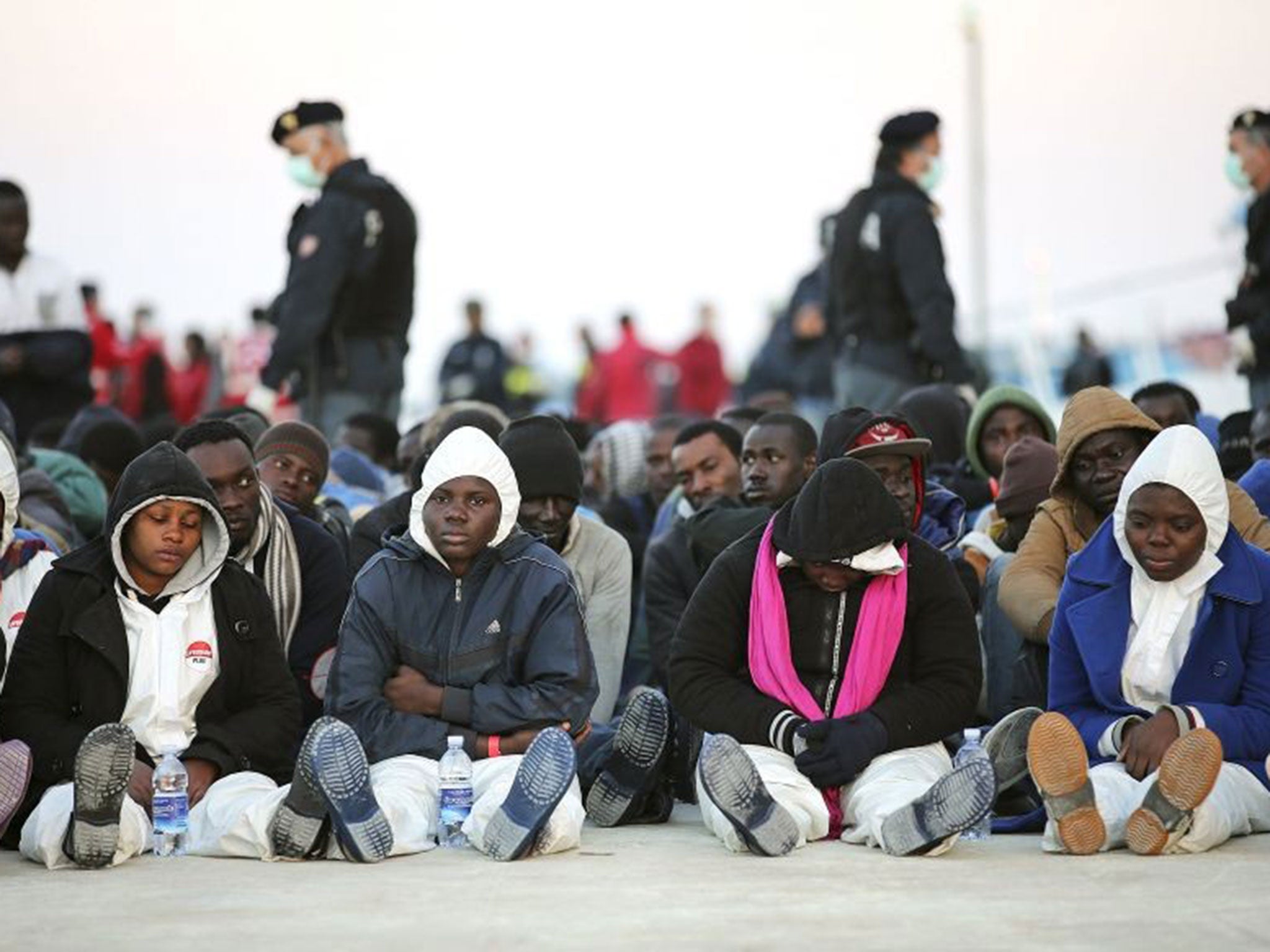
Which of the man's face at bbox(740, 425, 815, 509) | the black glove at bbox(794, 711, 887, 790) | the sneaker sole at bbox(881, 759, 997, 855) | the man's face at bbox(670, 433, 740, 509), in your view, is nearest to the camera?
the sneaker sole at bbox(881, 759, 997, 855)

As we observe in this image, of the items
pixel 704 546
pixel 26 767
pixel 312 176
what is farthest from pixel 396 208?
pixel 26 767

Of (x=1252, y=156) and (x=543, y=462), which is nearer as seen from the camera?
(x=543, y=462)

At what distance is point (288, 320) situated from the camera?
38.0ft

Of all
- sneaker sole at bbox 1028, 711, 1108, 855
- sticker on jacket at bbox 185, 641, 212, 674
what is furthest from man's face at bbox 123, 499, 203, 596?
sneaker sole at bbox 1028, 711, 1108, 855

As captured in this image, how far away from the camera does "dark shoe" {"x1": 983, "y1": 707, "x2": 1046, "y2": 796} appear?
7195mm

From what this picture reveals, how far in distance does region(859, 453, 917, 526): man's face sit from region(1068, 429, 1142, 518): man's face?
0.62 meters

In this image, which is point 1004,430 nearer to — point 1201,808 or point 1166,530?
point 1166,530

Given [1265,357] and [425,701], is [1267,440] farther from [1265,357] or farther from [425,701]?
[425,701]

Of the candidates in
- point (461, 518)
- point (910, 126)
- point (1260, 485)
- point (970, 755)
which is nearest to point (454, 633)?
point (461, 518)

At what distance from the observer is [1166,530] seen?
7020 millimetres

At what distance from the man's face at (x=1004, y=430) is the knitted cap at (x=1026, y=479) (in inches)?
40.1

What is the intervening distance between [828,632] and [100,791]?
230 centimetres

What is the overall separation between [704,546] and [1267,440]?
2.42m

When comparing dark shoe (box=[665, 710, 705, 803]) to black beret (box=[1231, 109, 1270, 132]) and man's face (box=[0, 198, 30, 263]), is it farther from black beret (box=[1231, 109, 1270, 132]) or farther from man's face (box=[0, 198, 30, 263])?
man's face (box=[0, 198, 30, 263])
